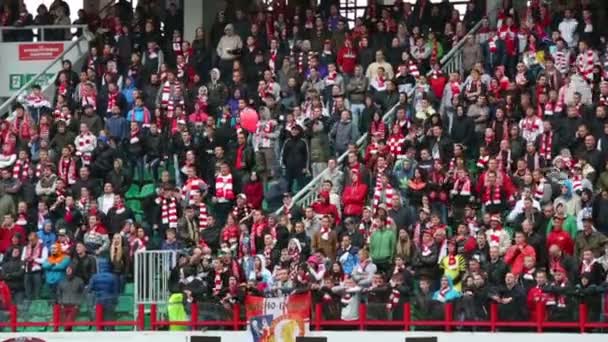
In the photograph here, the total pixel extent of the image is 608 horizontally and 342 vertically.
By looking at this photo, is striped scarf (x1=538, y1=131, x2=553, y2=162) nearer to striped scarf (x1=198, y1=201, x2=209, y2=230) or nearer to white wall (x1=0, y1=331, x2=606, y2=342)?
white wall (x1=0, y1=331, x2=606, y2=342)

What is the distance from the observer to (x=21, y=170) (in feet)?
149

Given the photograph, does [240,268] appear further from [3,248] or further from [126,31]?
[126,31]

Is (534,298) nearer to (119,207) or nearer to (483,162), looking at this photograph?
(483,162)

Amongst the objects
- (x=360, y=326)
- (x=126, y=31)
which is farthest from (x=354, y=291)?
(x=126, y=31)

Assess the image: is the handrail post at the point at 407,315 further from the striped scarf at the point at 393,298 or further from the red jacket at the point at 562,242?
the red jacket at the point at 562,242

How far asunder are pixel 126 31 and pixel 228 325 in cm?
1070

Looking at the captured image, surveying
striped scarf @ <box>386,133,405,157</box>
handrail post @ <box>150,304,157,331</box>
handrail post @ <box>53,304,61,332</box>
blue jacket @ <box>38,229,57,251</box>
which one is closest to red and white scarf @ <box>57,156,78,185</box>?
blue jacket @ <box>38,229,57,251</box>

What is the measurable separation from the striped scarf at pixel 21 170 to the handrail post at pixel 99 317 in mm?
5220

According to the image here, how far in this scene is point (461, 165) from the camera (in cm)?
4119

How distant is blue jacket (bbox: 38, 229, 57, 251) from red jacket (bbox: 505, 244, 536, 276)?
8552 mm

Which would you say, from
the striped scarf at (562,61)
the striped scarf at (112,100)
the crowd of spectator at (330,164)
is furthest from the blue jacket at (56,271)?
the striped scarf at (562,61)

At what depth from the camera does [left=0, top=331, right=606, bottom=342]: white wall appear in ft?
125

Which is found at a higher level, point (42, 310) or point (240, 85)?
point (240, 85)

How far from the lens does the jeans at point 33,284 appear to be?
42.1m
